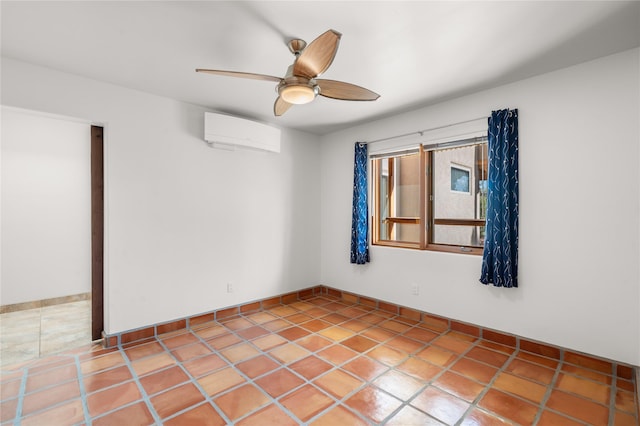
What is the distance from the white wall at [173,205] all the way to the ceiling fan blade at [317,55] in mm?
1913

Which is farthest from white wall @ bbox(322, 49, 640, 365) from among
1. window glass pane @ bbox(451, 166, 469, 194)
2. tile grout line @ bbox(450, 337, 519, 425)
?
window glass pane @ bbox(451, 166, 469, 194)

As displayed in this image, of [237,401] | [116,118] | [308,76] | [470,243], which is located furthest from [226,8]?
[470,243]

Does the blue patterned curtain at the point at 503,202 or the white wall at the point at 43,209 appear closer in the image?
the blue patterned curtain at the point at 503,202

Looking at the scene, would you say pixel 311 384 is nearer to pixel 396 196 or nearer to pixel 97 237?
pixel 97 237

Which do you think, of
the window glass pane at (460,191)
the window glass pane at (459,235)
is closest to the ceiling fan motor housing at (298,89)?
the window glass pane at (460,191)

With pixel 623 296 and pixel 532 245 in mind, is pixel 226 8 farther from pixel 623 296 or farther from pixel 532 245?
pixel 623 296

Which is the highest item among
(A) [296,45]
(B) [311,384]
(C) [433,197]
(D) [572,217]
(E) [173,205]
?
(A) [296,45]

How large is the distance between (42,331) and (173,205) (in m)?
1.89

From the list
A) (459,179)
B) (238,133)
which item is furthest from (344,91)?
Result: (459,179)

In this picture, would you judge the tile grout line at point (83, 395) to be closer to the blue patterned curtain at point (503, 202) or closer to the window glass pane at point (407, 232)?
the blue patterned curtain at point (503, 202)

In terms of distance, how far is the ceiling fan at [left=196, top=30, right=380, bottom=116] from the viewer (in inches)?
63.4

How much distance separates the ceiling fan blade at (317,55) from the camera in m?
1.51

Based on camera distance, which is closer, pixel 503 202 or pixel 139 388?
pixel 139 388

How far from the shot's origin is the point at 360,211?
3.97m
